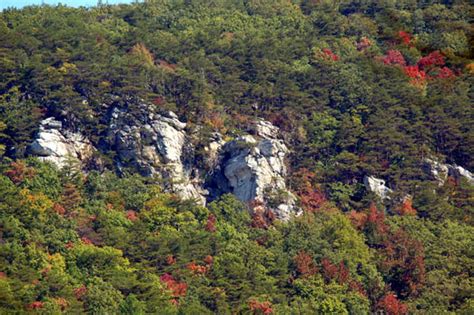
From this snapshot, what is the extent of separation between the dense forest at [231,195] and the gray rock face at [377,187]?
0.37 metres

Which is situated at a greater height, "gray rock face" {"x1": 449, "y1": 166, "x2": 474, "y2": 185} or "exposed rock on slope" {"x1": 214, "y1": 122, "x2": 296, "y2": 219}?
"exposed rock on slope" {"x1": 214, "y1": 122, "x2": 296, "y2": 219}

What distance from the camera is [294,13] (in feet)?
198

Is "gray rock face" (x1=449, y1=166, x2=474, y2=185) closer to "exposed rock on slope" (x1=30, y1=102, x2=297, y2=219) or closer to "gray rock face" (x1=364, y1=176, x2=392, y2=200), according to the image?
"gray rock face" (x1=364, y1=176, x2=392, y2=200)

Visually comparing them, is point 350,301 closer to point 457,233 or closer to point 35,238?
point 457,233

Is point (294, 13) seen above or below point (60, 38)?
Result: below

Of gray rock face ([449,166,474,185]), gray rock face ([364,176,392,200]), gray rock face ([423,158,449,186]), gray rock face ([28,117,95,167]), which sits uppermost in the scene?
gray rock face ([28,117,95,167])

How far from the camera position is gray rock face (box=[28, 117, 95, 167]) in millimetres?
39281

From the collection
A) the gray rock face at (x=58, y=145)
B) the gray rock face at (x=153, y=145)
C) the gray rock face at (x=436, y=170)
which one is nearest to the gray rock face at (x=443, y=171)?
the gray rock face at (x=436, y=170)

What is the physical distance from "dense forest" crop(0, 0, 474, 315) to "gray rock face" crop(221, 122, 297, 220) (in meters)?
0.76

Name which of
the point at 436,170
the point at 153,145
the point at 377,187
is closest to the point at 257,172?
the point at 153,145

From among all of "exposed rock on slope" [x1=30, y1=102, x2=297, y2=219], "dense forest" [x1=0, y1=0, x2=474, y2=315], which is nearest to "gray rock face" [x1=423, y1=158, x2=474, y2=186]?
"dense forest" [x1=0, y1=0, x2=474, y2=315]

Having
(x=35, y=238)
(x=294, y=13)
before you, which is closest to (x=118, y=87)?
(x=35, y=238)

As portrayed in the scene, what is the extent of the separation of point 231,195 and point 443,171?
11583 mm

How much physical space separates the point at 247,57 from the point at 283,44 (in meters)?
3.25
